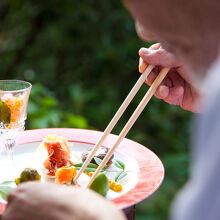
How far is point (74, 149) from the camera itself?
85 cm

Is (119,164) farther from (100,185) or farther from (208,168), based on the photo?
(208,168)

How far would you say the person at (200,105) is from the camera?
26 centimetres

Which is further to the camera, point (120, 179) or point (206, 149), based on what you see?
point (120, 179)

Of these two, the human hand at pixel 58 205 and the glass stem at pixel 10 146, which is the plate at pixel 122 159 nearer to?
the glass stem at pixel 10 146

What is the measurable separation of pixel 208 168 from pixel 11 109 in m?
0.59

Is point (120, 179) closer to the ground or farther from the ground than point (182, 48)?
closer to the ground

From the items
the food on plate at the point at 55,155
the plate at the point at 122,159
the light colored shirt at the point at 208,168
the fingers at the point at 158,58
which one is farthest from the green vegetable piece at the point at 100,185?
the light colored shirt at the point at 208,168

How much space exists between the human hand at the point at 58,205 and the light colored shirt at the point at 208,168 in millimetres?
130

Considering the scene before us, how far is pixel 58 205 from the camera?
40cm

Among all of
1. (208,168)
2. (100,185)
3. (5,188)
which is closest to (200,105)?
(208,168)

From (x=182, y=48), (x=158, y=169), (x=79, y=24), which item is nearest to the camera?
(x=182, y=48)

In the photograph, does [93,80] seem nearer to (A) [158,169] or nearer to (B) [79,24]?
(B) [79,24]

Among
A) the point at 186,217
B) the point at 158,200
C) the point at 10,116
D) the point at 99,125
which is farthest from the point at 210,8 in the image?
the point at 99,125

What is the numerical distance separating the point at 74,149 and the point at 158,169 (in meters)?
0.22
